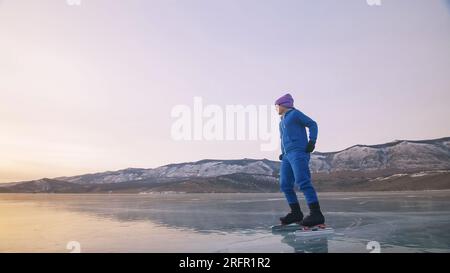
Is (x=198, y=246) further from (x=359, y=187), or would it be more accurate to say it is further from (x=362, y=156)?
(x=362, y=156)

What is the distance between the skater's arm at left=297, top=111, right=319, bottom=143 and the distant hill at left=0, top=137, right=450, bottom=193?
208 ft

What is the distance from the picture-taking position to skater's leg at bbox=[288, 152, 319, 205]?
603 cm

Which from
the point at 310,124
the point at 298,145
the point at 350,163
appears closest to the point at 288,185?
the point at 298,145

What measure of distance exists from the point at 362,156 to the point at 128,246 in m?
107

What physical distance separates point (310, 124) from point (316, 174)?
288 ft

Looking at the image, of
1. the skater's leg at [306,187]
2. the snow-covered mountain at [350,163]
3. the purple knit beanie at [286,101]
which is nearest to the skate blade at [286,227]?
the skater's leg at [306,187]

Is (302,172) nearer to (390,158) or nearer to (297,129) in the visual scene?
(297,129)

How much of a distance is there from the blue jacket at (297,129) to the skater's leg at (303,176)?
0.46 feet

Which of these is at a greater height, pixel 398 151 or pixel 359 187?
pixel 398 151

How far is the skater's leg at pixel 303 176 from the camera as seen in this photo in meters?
6.03
